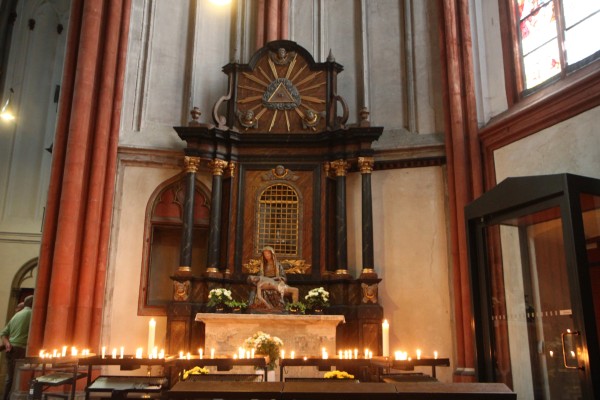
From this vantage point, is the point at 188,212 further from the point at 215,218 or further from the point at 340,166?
the point at 340,166

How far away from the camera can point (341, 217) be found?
972 cm

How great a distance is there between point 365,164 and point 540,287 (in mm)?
4902

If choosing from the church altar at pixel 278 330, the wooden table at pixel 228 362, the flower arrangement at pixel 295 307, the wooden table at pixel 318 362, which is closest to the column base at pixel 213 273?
the church altar at pixel 278 330

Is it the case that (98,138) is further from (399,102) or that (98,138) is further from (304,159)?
(399,102)

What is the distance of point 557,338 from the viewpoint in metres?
4.96

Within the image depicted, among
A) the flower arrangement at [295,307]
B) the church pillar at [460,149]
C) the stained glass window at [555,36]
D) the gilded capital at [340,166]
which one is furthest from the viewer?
the gilded capital at [340,166]

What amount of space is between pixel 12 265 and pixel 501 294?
12379mm

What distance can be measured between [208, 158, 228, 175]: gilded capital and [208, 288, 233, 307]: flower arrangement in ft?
6.85

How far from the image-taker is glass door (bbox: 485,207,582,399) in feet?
16.0

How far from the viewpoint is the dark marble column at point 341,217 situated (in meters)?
9.57

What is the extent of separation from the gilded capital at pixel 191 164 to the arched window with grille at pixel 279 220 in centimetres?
117

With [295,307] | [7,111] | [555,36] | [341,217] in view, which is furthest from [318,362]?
[7,111]

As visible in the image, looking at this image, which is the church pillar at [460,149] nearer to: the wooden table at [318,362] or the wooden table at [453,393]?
the wooden table at [318,362]

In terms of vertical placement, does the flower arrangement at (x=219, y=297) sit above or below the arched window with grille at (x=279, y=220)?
below
